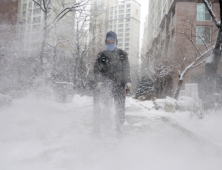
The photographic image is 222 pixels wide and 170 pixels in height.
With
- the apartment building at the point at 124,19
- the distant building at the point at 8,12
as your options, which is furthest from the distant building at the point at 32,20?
the apartment building at the point at 124,19

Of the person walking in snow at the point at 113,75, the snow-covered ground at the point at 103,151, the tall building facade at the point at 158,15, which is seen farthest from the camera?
the tall building facade at the point at 158,15

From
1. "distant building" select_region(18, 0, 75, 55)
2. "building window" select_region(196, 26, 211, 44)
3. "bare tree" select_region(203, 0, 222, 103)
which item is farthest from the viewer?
"distant building" select_region(18, 0, 75, 55)

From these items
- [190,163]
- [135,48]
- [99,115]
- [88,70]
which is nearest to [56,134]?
[99,115]

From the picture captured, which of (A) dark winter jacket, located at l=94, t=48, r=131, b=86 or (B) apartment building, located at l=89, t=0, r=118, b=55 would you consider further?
(B) apartment building, located at l=89, t=0, r=118, b=55

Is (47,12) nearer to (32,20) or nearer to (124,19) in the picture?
(32,20)

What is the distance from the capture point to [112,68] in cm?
293

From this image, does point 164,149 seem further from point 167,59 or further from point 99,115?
point 167,59

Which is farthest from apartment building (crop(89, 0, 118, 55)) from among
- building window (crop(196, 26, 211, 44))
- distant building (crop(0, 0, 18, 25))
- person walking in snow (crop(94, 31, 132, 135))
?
person walking in snow (crop(94, 31, 132, 135))

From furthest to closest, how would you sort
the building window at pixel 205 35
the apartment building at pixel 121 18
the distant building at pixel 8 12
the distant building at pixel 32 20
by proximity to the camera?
the apartment building at pixel 121 18 → the distant building at pixel 32 20 → the building window at pixel 205 35 → the distant building at pixel 8 12

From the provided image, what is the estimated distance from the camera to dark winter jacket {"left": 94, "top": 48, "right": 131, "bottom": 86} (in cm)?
292

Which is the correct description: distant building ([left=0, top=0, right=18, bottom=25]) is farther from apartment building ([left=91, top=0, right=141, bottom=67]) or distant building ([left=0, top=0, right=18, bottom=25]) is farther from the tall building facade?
the tall building facade

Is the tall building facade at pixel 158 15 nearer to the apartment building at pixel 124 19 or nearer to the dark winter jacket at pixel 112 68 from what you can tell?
the apartment building at pixel 124 19

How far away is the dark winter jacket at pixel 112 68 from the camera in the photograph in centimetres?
292

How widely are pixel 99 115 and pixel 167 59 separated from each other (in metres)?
12.1
